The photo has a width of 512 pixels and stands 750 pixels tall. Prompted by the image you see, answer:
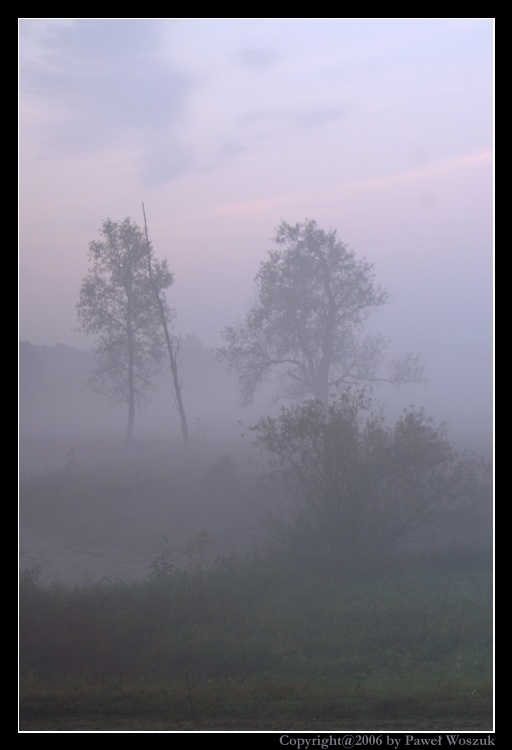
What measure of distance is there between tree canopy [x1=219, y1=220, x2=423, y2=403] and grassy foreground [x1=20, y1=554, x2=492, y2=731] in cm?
1530

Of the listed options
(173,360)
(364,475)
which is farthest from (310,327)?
(364,475)

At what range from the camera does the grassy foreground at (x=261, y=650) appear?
8.49 m

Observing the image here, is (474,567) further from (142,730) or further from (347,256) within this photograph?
(347,256)

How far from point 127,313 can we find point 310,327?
837 centimetres

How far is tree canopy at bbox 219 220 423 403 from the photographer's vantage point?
30.6 meters

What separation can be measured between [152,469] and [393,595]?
1288 centimetres

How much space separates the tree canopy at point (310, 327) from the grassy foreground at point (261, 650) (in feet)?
50.2

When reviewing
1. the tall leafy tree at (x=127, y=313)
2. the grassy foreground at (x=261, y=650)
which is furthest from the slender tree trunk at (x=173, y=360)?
the grassy foreground at (x=261, y=650)

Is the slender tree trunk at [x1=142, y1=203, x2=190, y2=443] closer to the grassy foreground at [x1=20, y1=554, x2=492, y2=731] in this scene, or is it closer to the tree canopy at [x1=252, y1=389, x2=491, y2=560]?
the tree canopy at [x1=252, y1=389, x2=491, y2=560]

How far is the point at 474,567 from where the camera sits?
15.8 meters

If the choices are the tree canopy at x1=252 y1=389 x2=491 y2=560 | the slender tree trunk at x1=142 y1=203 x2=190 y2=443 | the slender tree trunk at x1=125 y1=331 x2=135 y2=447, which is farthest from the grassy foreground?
the slender tree trunk at x1=125 y1=331 x2=135 y2=447

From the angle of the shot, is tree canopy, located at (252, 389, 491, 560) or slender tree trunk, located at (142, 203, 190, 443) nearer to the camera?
tree canopy, located at (252, 389, 491, 560)

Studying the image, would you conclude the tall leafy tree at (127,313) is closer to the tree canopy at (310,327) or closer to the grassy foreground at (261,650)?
the tree canopy at (310,327)
